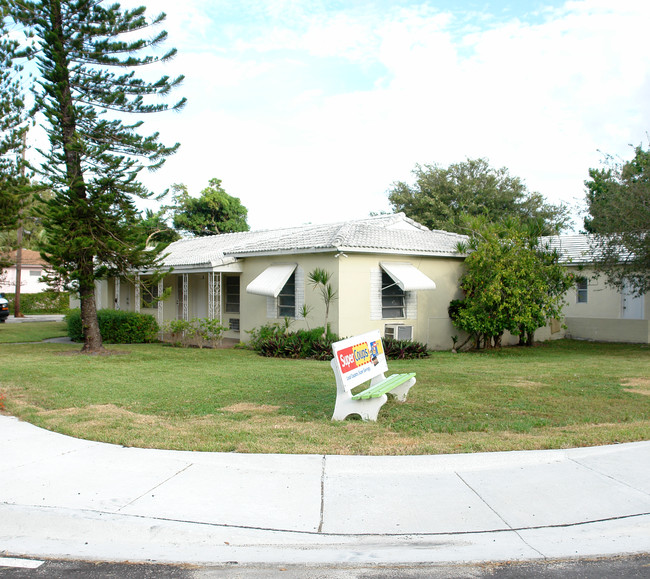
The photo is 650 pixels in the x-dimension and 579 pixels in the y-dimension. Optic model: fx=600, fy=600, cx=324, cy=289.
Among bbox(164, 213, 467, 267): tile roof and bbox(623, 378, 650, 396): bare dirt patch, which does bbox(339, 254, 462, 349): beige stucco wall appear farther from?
bbox(623, 378, 650, 396): bare dirt patch

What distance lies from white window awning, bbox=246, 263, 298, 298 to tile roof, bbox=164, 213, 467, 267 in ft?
1.56

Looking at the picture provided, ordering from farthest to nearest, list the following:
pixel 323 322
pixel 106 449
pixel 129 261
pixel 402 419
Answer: pixel 129 261, pixel 323 322, pixel 402 419, pixel 106 449

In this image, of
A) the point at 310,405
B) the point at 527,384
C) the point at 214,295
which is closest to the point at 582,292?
the point at 527,384

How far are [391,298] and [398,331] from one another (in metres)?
0.94

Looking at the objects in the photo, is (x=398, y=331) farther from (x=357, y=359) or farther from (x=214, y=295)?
(x=357, y=359)

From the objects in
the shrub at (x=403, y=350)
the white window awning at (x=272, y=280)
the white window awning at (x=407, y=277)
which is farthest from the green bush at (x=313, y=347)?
the white window awning at (x=407, y=277)

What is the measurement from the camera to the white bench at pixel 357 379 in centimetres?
755

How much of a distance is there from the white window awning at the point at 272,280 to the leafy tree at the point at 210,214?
82.8ft

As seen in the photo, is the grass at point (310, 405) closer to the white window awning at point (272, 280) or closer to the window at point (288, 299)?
the white window awning at point (272, 280)

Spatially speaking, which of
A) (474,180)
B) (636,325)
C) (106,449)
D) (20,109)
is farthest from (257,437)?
(474,180)

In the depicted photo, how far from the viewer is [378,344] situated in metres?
8.91

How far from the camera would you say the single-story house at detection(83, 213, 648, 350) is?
51.5 ft

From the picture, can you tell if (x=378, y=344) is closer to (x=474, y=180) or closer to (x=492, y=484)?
(x=492, y=484)

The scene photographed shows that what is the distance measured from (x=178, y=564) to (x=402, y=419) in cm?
419
